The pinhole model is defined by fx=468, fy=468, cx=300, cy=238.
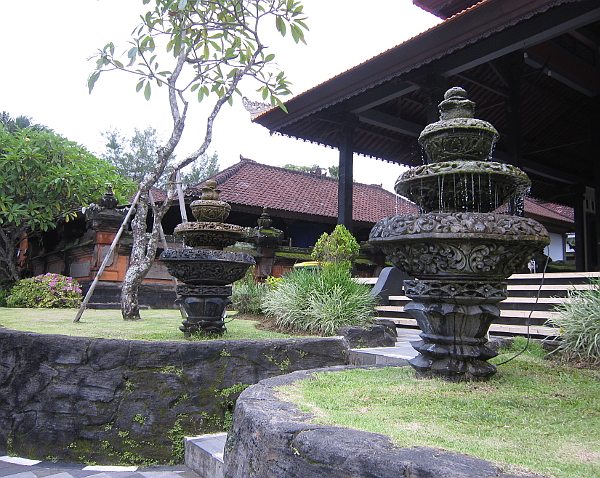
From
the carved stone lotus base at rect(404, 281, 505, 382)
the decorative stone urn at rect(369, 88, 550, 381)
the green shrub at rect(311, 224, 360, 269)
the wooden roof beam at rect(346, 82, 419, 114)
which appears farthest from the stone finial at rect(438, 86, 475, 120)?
the wooden roof beam at rect(346, 82, 419, 114)

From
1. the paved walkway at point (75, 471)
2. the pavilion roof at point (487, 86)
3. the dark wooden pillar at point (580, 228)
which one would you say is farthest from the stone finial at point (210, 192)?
the dark wooden pillar at point (580, 228)

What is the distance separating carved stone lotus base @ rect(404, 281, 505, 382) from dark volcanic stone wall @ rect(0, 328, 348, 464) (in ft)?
7.43

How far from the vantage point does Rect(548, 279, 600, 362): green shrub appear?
4.13m

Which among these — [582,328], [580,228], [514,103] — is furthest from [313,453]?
[580,228]

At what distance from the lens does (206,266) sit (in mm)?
4801

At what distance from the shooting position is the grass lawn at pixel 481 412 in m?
1.60

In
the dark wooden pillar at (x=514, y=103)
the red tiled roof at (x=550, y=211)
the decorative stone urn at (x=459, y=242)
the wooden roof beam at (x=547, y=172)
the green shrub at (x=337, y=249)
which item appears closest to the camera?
the decorative stone urn at (x=459, y=242)

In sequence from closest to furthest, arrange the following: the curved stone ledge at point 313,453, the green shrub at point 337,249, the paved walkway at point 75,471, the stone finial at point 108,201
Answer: the curved stone ledge at point 313,453 → the paved walkway at point 75,471 → the green shrub at point 337,249 → the stone finial at point 108,201

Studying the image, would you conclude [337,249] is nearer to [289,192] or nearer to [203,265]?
[203,265]

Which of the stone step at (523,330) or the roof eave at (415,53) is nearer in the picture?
the stone step at (523,330)

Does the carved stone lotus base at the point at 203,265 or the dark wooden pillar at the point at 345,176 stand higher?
the dark wooden pillar at the point at 345,176

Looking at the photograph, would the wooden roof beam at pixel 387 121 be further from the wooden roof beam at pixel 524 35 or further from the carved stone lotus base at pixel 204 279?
the carved stone lotus base at pixel 204 279

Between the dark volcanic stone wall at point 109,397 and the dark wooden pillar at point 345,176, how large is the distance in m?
6.30

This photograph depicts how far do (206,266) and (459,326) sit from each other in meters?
2.80
